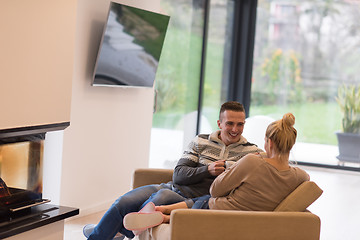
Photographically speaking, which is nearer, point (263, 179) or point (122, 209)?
point (263, 179)

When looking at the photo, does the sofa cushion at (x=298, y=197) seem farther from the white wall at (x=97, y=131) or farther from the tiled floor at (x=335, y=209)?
the white wall at (x=97, y=131)

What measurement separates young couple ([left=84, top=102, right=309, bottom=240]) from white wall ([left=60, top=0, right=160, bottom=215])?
1.18 metres

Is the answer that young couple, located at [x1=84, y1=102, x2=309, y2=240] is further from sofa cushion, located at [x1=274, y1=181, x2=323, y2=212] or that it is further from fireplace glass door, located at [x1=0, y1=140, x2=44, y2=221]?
fireplace glass door, located at [x1=0, y1=140, x2=44, y2=221]

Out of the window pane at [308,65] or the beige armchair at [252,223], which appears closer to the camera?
the beige armchair at [252,223]

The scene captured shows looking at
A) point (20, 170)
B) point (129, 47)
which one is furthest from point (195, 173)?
point (129, 47)

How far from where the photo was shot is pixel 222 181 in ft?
9.79

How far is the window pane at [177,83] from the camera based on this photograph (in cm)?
650

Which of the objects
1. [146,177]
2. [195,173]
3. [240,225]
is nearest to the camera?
[240,225]

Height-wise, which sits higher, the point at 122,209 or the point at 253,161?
the point at 253,161

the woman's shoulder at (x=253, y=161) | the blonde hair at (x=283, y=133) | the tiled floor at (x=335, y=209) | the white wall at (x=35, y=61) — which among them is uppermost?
the white wall at (x=35, y=61)

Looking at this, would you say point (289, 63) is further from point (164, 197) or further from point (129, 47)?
point (164, 197)

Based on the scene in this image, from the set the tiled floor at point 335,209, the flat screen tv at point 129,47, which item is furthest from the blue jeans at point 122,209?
the flat screen tv at point 129,47

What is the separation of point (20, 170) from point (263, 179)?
142 cm

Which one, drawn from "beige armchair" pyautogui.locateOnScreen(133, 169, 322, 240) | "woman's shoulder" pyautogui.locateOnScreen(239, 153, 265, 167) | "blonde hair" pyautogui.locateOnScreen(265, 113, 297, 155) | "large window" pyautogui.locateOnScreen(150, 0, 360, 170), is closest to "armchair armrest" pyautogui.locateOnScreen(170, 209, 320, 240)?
"beige armchair" pyautogui.locateOnScreen(133, 169, 322, 240)
